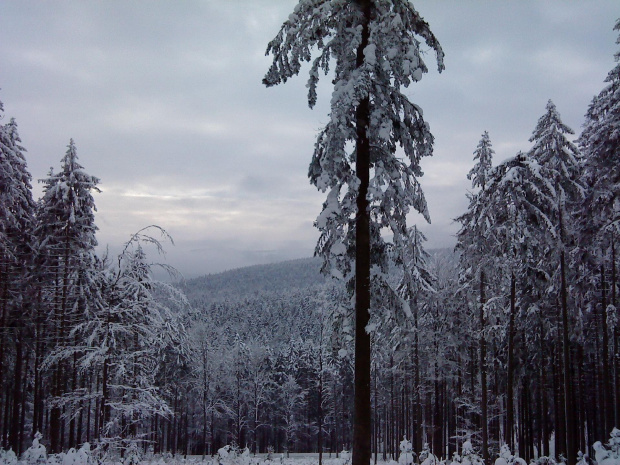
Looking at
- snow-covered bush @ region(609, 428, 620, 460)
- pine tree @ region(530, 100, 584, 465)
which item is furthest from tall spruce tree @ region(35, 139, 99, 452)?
snow-covered bush @ region(609, 428, 620, 460)

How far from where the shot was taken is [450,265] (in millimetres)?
37406

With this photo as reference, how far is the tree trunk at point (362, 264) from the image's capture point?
368 inches

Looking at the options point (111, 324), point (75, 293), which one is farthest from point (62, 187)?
point (111, 324)

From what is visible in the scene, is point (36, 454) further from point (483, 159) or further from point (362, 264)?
point (483, 159)

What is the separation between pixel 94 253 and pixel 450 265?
25612 millimetres

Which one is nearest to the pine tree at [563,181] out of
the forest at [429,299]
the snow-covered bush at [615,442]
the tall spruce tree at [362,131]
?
the forest at [429,299]

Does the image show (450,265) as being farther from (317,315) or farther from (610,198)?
(610,198)

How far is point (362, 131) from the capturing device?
9.84 m

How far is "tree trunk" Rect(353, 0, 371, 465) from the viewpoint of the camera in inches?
368

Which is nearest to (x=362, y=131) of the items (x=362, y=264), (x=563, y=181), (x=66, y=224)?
(x=362, y=264)

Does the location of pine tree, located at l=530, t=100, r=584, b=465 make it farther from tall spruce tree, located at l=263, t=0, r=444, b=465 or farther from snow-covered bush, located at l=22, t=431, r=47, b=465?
snow-covered bush, located at l=22, t=431, r=47, b=465

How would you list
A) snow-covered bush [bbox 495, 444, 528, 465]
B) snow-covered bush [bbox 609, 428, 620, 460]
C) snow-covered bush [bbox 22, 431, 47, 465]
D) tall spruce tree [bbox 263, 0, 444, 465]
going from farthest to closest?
snow-covered bush [bbox 609, 428, 620, 460] < snow-covered bush [bbox 495, 444, 528, 465] < snow-covered bush [bbox 22, 431, 47, 465] < tall spruce tree [bbox 263, 0, 444, 465]

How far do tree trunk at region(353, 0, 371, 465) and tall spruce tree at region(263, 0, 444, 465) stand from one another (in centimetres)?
2

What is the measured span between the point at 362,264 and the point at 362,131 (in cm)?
273
